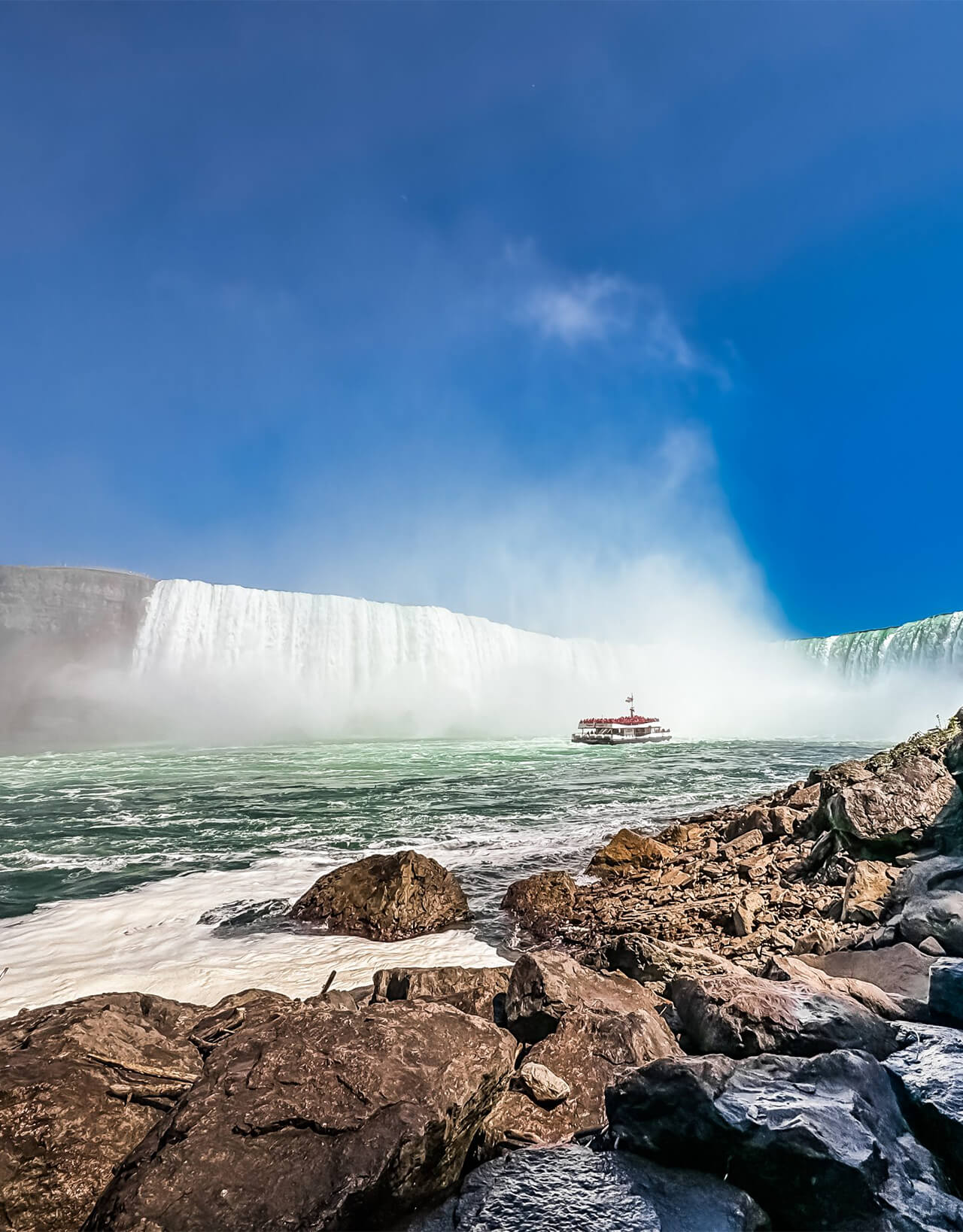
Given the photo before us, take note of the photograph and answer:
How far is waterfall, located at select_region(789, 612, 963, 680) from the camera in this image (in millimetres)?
57219

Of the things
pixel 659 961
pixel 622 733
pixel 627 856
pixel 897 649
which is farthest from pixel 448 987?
pixel 897 649

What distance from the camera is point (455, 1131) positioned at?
264 cm

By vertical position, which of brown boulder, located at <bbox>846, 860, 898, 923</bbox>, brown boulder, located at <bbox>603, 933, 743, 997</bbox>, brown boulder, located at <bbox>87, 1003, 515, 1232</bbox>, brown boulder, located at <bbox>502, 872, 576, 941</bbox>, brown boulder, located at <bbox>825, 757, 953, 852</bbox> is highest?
brown boulder, located at <bbox>825, 757, 953, 852</bbox>

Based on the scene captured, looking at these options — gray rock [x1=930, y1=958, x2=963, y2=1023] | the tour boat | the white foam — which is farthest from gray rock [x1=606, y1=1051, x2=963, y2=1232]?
the tour boat

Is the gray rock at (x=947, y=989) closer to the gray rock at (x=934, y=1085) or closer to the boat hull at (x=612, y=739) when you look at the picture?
the gray rock at (x=934, y=1085)

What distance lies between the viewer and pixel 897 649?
61.0 meters

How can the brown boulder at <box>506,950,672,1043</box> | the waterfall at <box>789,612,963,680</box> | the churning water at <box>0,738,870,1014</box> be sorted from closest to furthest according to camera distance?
the brown boulder at <box>506,950,672,1043</box>, the churning water at <box>0,738,870,1014</box>, the waterfall at <box>789,612,963,680</box>

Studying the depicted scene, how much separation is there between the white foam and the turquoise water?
136 centimetres

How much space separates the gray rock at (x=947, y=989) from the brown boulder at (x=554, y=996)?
1.65 metres

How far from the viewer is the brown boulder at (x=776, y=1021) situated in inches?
131

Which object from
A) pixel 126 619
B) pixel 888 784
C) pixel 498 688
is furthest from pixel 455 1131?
pixel 126 619

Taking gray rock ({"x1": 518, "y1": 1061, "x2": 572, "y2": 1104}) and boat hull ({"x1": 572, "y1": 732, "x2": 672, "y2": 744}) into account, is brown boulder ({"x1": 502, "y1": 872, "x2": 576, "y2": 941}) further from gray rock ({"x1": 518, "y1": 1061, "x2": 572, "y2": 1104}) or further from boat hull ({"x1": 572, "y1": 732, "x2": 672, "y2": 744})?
boat hull ({"x1": 572, "y1": 732, "x2": 672, "y2": 744})

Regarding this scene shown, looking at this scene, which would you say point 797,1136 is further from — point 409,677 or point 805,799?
point 409,677

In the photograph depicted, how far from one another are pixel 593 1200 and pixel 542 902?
661 cm
